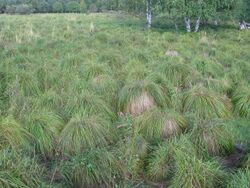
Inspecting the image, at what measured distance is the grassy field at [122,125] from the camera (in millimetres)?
5598

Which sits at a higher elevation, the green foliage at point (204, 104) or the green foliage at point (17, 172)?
the green foliage at point (17, 172)

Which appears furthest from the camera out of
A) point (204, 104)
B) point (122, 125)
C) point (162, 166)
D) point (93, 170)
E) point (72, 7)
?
point (72, 7)

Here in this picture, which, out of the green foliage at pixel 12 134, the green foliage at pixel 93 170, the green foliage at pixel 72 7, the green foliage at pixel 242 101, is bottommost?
the green foliage at pixel 72 7

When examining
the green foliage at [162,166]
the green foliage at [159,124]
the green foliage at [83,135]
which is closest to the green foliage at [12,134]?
the green foliage at [83,135]

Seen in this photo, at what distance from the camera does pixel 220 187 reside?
543cm

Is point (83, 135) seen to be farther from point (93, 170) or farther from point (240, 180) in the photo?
point (240, 180)

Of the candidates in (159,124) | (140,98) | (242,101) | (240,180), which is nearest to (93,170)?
(159,124)

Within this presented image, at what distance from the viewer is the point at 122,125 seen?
690cm

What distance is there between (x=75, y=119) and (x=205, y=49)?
33.7 ft

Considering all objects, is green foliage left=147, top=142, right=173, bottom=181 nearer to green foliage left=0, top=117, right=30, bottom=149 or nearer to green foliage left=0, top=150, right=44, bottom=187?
green foliage left=0, top=150, right=44, bottom=187

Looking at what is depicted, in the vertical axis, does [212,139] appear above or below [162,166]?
above

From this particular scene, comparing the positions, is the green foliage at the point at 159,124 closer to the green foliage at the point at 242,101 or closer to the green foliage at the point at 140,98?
the green foliage at the point at 140,98

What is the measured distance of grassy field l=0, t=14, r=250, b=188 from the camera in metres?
5.60

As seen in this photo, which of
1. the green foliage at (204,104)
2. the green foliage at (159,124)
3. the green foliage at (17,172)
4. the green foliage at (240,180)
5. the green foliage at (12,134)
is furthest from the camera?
the green foliage at (204,104)
